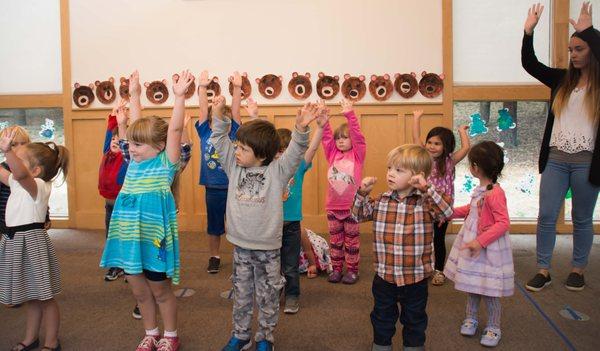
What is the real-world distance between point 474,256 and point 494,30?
309cm

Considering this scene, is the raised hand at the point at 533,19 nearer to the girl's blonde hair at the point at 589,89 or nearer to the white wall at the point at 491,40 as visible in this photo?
the girl's blonde hair at the point at 589,89

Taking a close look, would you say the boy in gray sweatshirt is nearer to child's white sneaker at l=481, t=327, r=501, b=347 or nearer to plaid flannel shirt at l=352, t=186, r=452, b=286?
plaid flannel shirt at l=352, t=186, r=452, b=286

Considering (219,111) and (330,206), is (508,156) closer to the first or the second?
(330,206)

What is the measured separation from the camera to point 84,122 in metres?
4.95

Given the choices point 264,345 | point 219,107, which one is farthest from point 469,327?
point 219,107

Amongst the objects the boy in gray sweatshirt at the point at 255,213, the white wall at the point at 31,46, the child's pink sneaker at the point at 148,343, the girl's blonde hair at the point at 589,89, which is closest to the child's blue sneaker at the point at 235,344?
the boy in gray sweatshirt at the point at 255,213

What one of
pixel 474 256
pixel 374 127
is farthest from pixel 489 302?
pixel 374 127

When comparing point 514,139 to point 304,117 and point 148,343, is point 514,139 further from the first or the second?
point 148,343

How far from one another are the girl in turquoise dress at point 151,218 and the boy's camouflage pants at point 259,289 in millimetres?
287

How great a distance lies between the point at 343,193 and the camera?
3.12 m

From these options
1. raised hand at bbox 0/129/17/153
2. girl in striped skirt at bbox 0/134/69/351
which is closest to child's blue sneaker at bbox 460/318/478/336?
girl in striped skirt at bbox 0/134/69/351

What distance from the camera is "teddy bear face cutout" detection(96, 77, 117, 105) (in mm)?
4844

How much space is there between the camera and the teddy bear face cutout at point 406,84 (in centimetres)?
457

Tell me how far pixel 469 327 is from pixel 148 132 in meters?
1.77
